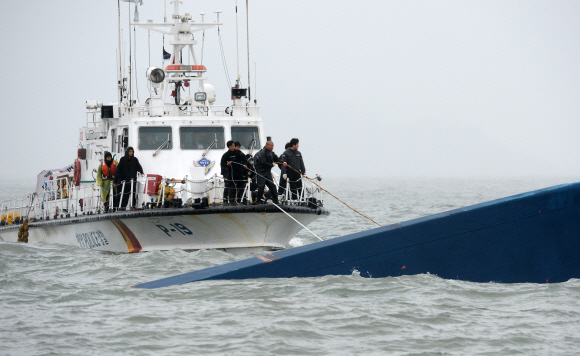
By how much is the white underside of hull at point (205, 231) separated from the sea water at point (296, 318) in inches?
132

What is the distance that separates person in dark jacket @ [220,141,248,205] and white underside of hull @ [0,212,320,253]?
1.64 feet

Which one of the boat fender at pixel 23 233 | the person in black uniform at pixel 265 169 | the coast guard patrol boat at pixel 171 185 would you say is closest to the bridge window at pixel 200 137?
the coast guard patrol boat at pixel 171 185

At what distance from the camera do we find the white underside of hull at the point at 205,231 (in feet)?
41.9

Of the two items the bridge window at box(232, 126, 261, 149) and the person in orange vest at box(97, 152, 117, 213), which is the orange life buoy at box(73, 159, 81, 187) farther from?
the bridge window at box(232, 126, 261, 149)

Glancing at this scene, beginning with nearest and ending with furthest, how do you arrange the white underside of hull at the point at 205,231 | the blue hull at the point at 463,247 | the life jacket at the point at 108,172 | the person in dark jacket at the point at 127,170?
the blue hull at the point at 463,247 → the white underside of hull at the point at 205,231 → the person in dark jacket at the point at 127,170 → the life jacket at the point at 108,172

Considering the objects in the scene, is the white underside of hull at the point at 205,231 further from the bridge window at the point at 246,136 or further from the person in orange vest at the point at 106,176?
the bridge window at the point at 246,136

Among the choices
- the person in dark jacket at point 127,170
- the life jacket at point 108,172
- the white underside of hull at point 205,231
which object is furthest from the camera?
the life jacket at point 108,172

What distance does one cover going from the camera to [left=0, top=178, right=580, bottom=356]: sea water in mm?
6637

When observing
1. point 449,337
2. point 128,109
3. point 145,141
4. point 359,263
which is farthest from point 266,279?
point 128,109

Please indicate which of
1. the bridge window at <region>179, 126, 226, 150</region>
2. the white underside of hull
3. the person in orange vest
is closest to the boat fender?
the person in orange vest

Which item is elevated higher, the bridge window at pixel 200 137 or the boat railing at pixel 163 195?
the bridge window at pixel 200 137

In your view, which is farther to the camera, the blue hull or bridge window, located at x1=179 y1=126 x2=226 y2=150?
bridge window, located at x1=179 y1=126 x2=226 y2=150

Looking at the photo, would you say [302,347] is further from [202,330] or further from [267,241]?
[267,241]

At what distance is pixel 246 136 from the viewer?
611 inches
